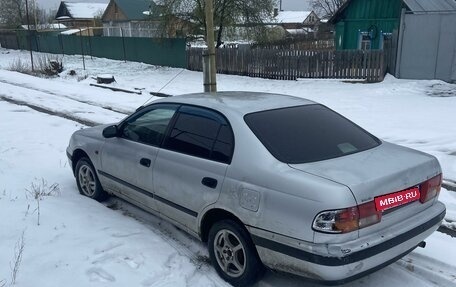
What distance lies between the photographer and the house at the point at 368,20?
20.3m

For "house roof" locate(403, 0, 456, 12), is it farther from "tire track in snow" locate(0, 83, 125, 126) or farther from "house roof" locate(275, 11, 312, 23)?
"house roof" locate(275, 11, 312, 23)

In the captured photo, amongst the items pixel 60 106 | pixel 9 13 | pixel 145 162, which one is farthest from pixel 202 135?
pixel 9 13

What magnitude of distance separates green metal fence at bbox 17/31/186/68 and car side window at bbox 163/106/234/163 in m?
21.2

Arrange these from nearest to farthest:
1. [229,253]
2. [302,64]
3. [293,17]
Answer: [229,253] < [302,64] < [293,17]

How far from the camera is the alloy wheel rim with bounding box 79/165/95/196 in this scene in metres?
5.32

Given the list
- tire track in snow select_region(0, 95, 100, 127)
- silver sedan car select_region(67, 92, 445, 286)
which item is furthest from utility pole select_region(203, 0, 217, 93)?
Result: silver sedan car select_region(67, 92, 445, 286)

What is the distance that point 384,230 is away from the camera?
307cm

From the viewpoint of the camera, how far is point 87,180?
5.39 meters

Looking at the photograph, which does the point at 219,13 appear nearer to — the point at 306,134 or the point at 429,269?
the point at 306,134

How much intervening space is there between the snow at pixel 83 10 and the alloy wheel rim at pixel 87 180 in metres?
67.8

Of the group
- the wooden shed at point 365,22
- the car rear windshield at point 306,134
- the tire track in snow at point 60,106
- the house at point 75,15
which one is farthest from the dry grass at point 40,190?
the house at point 75,15

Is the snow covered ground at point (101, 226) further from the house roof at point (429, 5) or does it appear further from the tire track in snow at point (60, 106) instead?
the house roof at point (429, 5)

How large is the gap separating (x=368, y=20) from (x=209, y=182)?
2044 cm

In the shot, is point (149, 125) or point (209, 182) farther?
point (149, 125)
